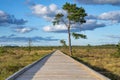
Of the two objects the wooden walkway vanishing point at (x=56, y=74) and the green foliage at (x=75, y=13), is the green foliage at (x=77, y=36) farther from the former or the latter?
the wooden walkway vanishing point at (x=56, y=74)

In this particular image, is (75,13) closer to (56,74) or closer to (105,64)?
(105,64)

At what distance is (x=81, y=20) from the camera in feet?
158

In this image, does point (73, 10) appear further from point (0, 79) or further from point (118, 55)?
point (0, 79)

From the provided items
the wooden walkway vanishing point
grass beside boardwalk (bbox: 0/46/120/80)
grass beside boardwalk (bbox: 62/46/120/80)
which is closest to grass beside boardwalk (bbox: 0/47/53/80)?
grass beside boardwalk (bbox: 0/46/120/80)

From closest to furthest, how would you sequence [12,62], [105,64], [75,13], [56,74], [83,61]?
[56,74], [105,64], [12,62], [83,61], [75,13]

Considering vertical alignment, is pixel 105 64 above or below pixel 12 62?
below

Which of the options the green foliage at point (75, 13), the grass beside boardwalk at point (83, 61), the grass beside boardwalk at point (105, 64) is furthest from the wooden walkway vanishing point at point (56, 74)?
the green foliage at point (75, 13)

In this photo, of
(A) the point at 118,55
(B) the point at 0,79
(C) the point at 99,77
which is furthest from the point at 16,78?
(A) the point at 118,55

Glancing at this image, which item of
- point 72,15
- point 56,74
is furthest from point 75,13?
point 56,74

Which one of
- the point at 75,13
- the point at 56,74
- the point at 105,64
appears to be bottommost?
the point at 105,64

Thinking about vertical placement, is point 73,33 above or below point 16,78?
above

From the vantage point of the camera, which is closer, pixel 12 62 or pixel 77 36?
pixel 12 62

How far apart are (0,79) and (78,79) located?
3802mm

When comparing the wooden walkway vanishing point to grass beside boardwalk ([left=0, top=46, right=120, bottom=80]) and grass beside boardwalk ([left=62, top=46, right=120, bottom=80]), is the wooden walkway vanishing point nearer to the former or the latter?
grass beside boardwalk ([left=0, top=46, right=120, bottom=80])
